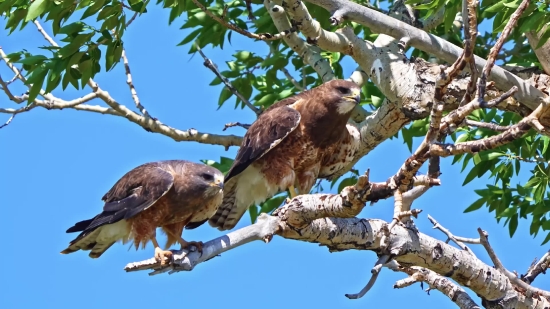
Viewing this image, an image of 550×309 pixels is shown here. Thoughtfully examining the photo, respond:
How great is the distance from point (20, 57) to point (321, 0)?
219cm

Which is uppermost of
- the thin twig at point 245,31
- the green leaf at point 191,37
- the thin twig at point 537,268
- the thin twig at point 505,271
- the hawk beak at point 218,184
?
the green leaf at point 191,37

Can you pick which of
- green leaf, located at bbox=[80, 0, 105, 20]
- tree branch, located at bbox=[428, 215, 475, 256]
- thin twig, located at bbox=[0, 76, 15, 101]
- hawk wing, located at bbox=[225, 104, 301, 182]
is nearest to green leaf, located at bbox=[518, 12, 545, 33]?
tree branch, located at bbox=[428, 215, 475, 256]

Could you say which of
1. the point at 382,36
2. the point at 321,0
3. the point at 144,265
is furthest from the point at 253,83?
the point at 144,265

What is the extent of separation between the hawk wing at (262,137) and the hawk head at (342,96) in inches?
12.1

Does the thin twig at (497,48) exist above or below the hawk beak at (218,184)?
below

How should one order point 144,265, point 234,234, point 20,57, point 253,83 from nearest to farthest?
1. point 144,265
2. point 234,234
3. point 20,57
4. point 253,83

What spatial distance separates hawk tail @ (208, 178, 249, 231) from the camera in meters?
6.14

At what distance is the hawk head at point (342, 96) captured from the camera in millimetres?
5875

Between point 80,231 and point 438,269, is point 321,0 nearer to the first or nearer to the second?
point 438,269

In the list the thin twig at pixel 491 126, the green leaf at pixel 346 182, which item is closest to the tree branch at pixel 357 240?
the thin twig at pixel 491 126

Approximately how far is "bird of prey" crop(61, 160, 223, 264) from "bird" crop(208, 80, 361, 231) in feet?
1.61

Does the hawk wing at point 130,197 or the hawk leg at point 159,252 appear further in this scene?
the hawk wing at point 130,197

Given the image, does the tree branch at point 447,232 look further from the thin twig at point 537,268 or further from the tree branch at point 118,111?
the tree branch at point 118,111

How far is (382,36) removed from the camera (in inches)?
221
